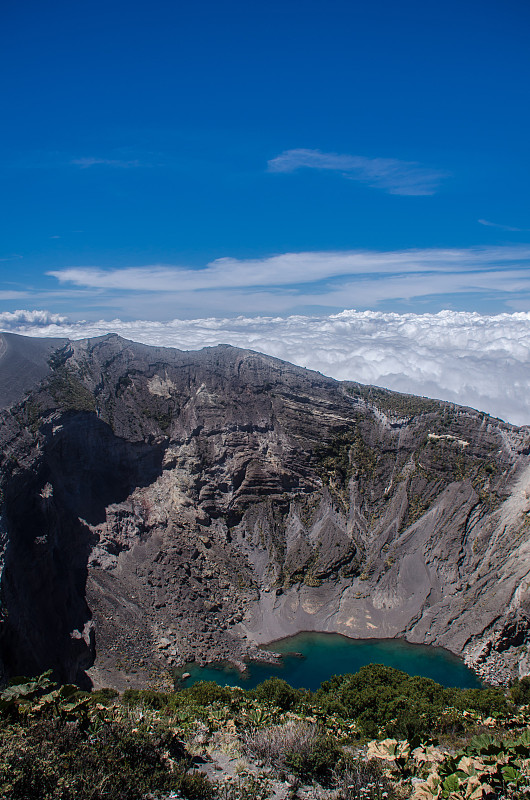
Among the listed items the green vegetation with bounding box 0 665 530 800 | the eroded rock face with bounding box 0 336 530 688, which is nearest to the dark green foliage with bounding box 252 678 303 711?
the green vegetation with bounding box 0 665 530 800

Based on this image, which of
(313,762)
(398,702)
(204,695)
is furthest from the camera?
(204,695)

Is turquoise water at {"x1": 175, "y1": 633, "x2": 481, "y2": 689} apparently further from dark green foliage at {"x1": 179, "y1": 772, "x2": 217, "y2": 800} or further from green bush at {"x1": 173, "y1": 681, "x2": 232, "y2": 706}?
dark green foliage at {"x1": 179, "y1": 772, "x2": 217, "y2": 800}

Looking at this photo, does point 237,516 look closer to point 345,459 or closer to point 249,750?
point 345,459

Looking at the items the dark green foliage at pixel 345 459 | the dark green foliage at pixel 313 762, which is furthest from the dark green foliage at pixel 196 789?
the dark green foliage at pixel 345 459

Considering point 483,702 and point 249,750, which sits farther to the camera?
point 483,702

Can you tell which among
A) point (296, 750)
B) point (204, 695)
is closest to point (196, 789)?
point (296, 750)

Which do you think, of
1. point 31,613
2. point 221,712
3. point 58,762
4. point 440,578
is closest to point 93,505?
point 31,613

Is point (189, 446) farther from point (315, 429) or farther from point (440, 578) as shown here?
point (440, 578)
